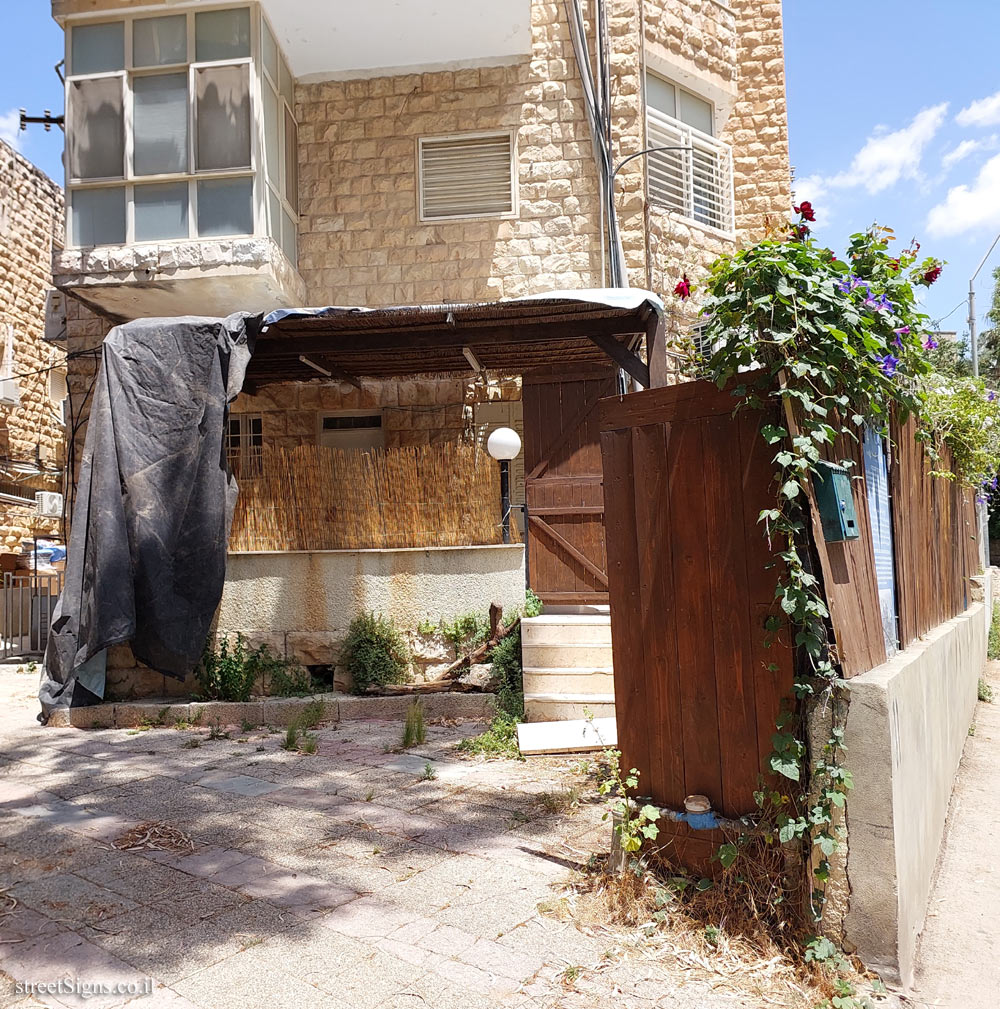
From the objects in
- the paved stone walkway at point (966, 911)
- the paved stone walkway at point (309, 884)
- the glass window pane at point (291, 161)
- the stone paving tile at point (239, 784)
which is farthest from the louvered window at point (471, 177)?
the paved stone walkway at point (966, 911)

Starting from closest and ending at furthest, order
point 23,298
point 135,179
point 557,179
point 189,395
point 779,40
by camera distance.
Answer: point 189,395, point 135,179, point 557,179, point 779,40, point 23,298

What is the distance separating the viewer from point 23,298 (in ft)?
52.2

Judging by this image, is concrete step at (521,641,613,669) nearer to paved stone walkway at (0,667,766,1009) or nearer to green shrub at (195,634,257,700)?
paved stone walkway at (0,667,766,1009)

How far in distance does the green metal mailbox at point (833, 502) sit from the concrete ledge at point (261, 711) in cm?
491

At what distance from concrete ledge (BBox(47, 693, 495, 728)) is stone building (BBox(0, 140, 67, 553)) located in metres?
8.74

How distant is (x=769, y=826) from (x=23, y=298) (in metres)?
17.1

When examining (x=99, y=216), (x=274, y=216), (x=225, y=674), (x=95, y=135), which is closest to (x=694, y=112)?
(x=274, y=216)

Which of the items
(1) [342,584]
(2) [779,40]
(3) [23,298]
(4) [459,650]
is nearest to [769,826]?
(4) [459,650]

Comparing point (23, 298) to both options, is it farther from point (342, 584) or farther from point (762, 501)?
point (762, 501)

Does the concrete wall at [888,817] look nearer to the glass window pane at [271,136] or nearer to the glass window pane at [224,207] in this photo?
the glass window pane at [224,207]

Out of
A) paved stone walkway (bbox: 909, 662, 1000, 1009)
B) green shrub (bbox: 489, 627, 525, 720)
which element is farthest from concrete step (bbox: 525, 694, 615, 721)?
paved stone walkway (bbox: 909, 662, 1000, 1009)

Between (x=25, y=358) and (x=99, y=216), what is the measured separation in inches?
313

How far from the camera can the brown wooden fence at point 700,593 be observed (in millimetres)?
3223

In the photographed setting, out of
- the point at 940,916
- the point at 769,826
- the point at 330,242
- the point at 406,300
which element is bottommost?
the point at 940,916
